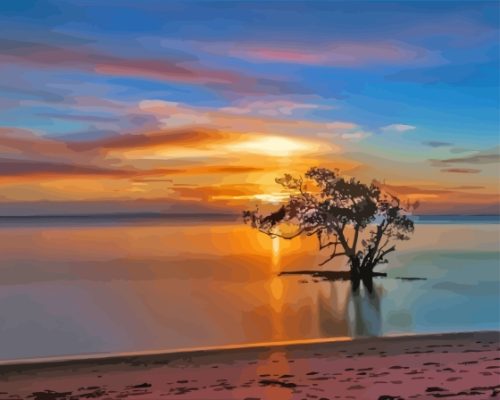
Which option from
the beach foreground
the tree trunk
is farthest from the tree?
the beach foreground

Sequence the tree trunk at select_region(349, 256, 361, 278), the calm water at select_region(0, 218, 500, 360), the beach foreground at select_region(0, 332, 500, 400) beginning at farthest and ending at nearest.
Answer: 1. the tree trunk at select_region(349, 256, 361, 278)
2. the calm water at select_region(0, 218, 500, 360)
3. the beach foreground at select_region(0, 332, 500, 400)

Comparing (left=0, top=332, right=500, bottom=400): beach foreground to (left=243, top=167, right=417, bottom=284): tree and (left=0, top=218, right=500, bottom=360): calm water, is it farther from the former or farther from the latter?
(left=243, top=167, right=417, bottom=284): tree

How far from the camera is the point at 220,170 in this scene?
5531 mm

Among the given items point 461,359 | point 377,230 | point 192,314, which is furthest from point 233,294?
point 461,359

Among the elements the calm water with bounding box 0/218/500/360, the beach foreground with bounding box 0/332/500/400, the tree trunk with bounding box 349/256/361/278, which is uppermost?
the tree trunk with bounding box 349/256/361/278

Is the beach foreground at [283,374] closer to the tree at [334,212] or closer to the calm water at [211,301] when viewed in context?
the calm water at [211,301]

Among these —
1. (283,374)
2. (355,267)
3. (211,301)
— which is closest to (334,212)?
(355,267)

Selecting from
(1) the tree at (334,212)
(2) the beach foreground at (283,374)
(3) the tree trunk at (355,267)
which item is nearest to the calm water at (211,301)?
(3) the tree trunk at (355,267)

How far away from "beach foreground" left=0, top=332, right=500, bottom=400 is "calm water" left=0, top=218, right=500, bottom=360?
1.74 m

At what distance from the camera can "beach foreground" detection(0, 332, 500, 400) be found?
2885mm

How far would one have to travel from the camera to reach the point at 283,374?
326 centimetres

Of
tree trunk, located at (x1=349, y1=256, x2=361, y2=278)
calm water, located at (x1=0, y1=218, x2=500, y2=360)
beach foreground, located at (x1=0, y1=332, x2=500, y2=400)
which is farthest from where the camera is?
tree trunk, located at (x1=349, y1=256, x2=361, y2=278)

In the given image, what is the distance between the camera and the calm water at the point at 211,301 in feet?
19.3

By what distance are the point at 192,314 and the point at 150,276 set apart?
3.82 meters
